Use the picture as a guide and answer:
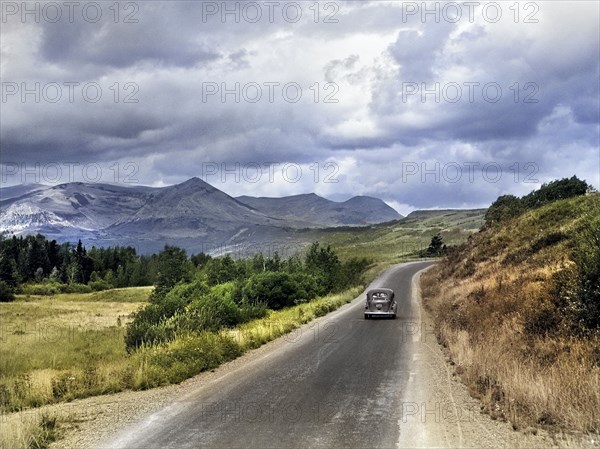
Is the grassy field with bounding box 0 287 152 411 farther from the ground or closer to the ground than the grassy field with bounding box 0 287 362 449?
closer to the ground

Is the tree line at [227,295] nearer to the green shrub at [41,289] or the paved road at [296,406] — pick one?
the paved road at [296,406]

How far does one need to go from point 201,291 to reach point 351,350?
3220cm

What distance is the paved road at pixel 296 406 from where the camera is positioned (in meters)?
8.38

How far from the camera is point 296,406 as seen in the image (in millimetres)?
10492

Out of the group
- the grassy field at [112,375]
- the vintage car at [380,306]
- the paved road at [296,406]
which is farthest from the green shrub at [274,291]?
the paved road at [296,406]

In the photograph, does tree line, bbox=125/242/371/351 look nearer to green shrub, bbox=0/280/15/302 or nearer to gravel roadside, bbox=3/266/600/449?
gravel roadside, bbox=3/266/600/449

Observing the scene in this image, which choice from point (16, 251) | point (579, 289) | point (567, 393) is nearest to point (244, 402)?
point (567, 393)

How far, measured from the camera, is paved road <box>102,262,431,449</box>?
8.38m

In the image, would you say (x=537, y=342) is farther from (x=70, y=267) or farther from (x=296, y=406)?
(x=70, y=267)

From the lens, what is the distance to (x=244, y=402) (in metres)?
10.9

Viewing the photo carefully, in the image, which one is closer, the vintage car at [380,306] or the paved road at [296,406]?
the paved road at [296,406]

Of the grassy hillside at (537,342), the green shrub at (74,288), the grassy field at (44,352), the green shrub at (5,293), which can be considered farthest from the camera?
the green shrub at (74,288)

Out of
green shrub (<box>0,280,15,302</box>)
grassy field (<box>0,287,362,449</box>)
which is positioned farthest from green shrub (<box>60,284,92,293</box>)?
grassy field (<box>0,287,362,449</box>)

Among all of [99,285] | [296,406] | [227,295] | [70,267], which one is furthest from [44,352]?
[70,267]
